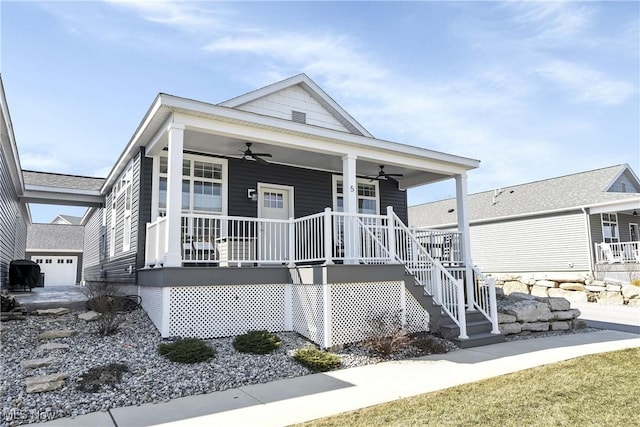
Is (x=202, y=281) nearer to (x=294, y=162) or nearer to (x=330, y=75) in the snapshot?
(x=294, y=162)

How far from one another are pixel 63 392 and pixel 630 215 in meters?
24.1

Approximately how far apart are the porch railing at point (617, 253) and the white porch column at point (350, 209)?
13.9 m

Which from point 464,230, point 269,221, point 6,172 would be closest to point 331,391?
point 269,221

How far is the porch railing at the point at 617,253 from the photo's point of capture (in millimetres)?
16641

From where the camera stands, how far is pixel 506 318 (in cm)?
818

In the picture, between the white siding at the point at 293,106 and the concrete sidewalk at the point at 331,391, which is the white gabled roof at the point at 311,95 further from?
the concrete sidewalk at the point at 331,391

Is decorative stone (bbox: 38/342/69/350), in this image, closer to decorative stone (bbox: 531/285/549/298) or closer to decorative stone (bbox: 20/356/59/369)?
decorative stone (bbox: 20/356/59/369)

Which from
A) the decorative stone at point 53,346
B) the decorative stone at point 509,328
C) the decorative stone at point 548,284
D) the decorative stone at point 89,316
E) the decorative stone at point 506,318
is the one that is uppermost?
the decorative stone at point 89,316

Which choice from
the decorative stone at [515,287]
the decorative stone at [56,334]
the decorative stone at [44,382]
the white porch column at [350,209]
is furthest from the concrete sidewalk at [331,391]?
the decorative stone at [515,287]

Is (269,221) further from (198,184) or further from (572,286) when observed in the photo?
(572,286)

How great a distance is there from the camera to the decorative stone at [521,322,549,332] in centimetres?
845

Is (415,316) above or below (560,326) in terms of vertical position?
above

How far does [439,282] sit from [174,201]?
4942 mm

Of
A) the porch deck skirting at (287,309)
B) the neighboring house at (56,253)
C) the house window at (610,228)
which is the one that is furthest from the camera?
the neighboring house at (56,253)
